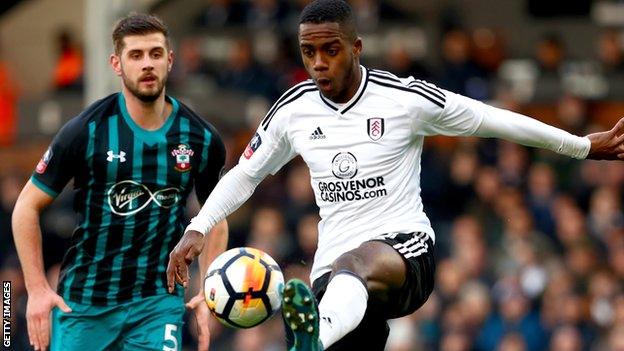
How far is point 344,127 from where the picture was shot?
812 centimetres

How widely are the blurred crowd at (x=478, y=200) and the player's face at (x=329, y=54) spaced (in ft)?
20.1

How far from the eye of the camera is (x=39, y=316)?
27.1 ft

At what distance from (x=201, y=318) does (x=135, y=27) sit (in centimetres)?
168

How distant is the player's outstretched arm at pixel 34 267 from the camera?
325 inches

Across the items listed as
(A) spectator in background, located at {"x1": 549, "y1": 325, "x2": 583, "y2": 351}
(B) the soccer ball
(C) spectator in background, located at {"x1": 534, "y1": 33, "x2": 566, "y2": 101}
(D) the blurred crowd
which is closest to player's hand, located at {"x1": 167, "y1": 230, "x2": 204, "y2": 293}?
(B) the soccer ball

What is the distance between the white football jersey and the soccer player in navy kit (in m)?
0.83

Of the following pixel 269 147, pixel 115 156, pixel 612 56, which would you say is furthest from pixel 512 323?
pixel 115 156

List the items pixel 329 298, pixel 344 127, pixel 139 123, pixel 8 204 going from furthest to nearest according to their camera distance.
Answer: pixel 8 204, pixel 139 123, pixel 344 127, pixel 329 298

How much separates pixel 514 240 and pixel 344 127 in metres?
7.69

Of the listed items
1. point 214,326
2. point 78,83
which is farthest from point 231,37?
point 214,326

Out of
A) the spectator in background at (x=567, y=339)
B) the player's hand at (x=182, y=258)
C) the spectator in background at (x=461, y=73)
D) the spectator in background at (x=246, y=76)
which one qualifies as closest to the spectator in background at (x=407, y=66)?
the spectator in background at (x=461, y=73)

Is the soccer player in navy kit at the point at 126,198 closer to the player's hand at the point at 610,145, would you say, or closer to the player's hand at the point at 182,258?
the player's hand at the point at 182,258

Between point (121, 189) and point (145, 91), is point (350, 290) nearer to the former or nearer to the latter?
point (121, 189)

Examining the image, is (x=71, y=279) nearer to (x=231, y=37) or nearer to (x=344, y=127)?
(x=344, y=127)
